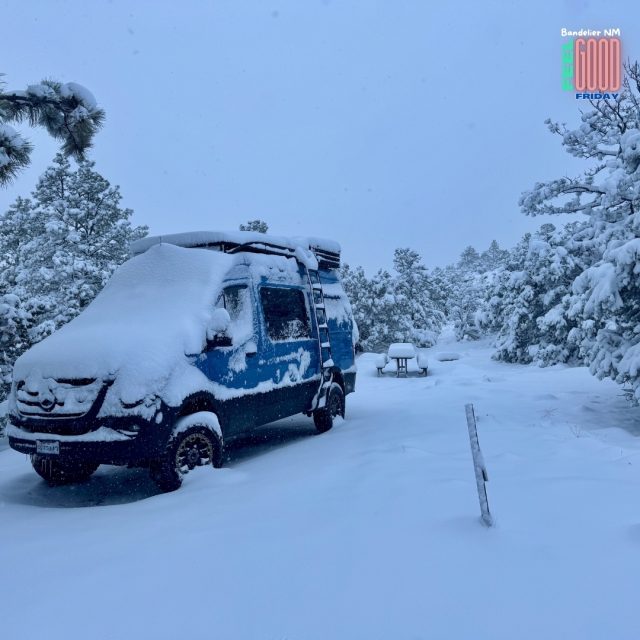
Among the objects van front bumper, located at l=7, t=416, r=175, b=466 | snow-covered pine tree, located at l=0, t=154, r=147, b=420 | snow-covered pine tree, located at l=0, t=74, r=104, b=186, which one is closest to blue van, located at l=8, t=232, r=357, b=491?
van front bumper, located at l=7, t=416, r=175, b=466

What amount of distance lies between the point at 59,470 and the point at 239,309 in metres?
2.57

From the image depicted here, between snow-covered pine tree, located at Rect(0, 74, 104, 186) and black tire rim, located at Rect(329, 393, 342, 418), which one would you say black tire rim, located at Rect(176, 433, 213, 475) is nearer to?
black tire rim, located at Rect(329, 393, 342, 418)

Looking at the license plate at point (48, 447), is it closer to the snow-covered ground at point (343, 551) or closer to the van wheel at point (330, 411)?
the snow-covered ground at point (343, 551)

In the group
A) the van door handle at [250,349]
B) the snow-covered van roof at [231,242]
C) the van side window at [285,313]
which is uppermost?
the snow-covered van roof at [231,242]

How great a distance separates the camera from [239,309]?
5922 millimetres

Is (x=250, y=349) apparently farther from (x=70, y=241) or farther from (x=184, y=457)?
(x=70, y=241)

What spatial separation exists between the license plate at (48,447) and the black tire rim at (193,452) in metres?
1.04

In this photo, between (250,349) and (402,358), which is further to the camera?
(402,358)

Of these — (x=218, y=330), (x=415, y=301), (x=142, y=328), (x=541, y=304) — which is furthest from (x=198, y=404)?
(x=415, y=301)

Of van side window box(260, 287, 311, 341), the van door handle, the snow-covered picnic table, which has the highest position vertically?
van side window box(260, 287, 311, 341)

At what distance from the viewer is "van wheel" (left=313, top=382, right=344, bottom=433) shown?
7.64 meters

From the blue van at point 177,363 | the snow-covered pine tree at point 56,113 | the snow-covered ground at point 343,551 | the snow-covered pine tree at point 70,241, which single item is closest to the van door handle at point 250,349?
the blue van at point 177,363

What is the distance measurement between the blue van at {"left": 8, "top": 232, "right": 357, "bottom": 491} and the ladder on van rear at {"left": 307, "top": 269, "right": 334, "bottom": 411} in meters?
0.02

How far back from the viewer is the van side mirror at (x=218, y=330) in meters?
5.16
